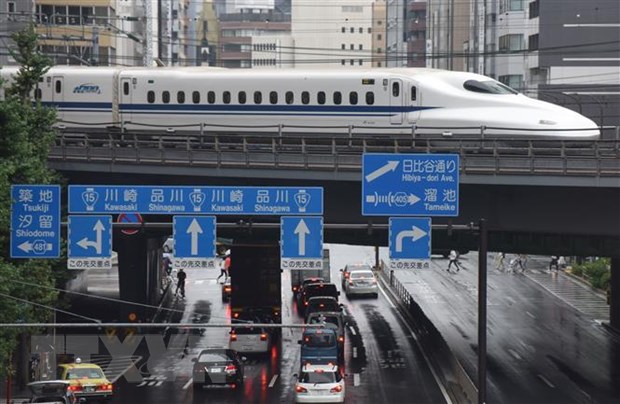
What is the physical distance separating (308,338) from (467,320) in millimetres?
19548

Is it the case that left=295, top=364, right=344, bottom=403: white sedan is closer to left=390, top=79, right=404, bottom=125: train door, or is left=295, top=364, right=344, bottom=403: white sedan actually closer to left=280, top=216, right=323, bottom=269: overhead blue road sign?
left=280, top=216, right=323, bottom=269: overhead blue road sign

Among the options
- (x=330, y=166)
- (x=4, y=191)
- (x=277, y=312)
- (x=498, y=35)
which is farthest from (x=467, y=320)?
(x=498, y=35)

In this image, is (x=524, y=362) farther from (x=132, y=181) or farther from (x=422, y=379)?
(x=132, y=181)

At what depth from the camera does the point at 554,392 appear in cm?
4609

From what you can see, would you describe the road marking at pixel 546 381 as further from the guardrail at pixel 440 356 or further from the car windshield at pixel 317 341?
the car windshield at pixel 317 341

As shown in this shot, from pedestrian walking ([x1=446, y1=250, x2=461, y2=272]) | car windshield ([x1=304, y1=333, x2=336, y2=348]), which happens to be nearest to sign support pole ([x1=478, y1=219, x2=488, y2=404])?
car windshield ([x1=304, y1=333, x2=336, y2=348])

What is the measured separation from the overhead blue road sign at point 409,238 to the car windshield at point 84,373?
1303cm

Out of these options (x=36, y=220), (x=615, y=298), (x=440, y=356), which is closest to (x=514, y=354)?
(x=440, y=356)

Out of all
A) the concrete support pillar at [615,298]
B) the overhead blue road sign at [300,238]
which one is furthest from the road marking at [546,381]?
the overhead blue road sign at [300,238]

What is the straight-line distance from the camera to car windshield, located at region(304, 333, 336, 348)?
164 feet

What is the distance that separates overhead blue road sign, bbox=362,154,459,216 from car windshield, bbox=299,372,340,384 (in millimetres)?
9669

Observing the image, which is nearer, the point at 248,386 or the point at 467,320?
the point at 248,386

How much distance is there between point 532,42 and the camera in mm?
106562

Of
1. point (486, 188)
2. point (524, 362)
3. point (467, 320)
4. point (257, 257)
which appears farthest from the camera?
point (467, 320)
